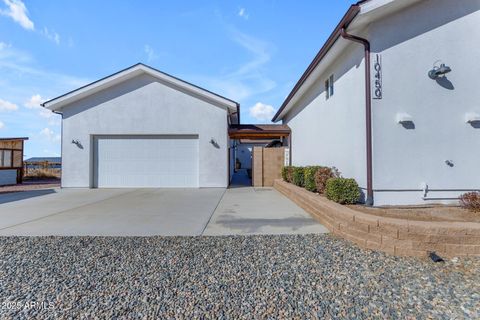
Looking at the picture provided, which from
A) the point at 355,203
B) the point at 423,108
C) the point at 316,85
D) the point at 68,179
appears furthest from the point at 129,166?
the point at 423,108

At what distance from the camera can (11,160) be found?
15953mm

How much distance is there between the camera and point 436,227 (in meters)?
3.87

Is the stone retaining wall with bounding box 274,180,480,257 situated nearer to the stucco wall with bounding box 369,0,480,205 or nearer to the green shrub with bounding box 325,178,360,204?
the green shrub with bounding box 325,178,360,204

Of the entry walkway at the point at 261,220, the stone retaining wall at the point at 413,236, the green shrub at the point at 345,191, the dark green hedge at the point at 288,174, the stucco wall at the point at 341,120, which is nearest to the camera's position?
the stone retaining wall at the point at 413,236

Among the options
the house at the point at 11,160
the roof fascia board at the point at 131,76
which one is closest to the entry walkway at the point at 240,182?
the roof fascia board at the point at 131,76

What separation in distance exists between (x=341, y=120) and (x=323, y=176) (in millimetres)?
1693

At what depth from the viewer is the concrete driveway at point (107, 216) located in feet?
17.0

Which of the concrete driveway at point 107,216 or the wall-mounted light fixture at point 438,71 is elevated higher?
the wall-mounted light fixture at point 438,71

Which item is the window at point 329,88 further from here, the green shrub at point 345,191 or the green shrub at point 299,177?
the green shrub at point 345,191

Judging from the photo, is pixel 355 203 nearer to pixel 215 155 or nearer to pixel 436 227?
pixel 436 227

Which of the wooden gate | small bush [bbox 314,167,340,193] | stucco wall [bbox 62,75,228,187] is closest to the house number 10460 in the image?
small bush [bbox 314,167,340,193]

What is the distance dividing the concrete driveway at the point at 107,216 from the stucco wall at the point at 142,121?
3.81 m

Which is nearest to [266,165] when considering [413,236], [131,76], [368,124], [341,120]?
[341,120]

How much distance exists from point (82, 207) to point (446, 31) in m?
10.8
